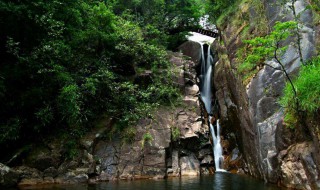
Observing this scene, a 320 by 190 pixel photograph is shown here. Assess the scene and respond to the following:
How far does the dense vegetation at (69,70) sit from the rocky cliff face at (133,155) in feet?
2.81

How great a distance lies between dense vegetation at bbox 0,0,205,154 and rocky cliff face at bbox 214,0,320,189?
453cm

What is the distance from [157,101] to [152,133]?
263cm

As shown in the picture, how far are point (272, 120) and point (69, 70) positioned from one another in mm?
10321

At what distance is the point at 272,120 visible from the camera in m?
11.7

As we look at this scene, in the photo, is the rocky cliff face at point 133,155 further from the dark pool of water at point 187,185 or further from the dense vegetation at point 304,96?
the dense vegetation at point 304,96

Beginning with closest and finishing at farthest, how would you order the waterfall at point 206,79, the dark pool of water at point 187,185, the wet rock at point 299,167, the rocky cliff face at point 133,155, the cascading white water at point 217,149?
the wet rock at point 299,167 < the dark pool of water at point 187,185 < the rocky cliff face at point 133,155 < the cascading white water at point 217,149 < the waterfall at point 206,79

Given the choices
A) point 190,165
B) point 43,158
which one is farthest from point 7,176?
point 190,165

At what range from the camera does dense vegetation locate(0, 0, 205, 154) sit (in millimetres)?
13109

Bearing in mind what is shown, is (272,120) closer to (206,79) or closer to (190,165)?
(190,165)

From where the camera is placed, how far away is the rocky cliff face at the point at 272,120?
389 inches

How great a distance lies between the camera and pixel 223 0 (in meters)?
19.9

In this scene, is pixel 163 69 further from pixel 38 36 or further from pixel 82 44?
pixel 38 36

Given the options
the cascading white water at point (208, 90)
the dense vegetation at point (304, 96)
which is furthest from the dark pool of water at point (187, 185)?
the cascading white water at point (208, 90)

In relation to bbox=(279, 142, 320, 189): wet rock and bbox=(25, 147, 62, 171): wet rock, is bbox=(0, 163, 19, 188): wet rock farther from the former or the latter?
bbox=(279, 142, 320, 189): wet rock
